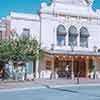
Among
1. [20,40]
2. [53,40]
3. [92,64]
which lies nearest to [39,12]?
[53,40]

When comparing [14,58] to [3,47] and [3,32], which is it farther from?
[3,32]

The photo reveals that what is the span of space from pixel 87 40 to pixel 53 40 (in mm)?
4877

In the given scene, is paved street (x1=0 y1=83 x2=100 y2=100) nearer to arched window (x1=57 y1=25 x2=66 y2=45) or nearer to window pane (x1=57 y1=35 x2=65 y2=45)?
window pane (x1=57 y1=35 x2=65 y2=45)

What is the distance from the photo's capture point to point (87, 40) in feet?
127

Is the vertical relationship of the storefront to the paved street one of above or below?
above

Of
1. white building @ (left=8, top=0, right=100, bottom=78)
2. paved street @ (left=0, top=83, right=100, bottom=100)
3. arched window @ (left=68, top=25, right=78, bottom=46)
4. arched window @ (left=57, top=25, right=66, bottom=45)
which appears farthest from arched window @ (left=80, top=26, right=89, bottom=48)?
paved street @ (left=0, top=83, right=100, bottom=100)

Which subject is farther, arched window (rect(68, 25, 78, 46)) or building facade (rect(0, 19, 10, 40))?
arched window (rect(68, 25, 78, 46))

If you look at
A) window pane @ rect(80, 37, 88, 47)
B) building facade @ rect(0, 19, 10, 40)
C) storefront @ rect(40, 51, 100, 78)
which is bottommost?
storefront @ rect(40, 51, 100, 78)

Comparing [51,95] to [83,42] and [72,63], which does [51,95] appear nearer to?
[72,63]

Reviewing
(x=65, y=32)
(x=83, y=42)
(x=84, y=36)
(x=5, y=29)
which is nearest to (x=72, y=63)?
(x=83, y=42)

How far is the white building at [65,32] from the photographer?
35.7 m

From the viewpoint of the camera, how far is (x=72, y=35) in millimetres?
37875

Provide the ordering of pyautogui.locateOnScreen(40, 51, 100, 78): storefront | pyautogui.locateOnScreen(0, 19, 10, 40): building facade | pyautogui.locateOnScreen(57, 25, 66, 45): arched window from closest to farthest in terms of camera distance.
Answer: pyautogui.locateOnScreen(0, 19, 10, 40): building facade → pyautogui.locateOnScreen(40, 51, 100, 78): storefront → pyautogui.locateOnScreen(57, 25, 66, 45): arched window

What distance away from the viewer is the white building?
35.7m
